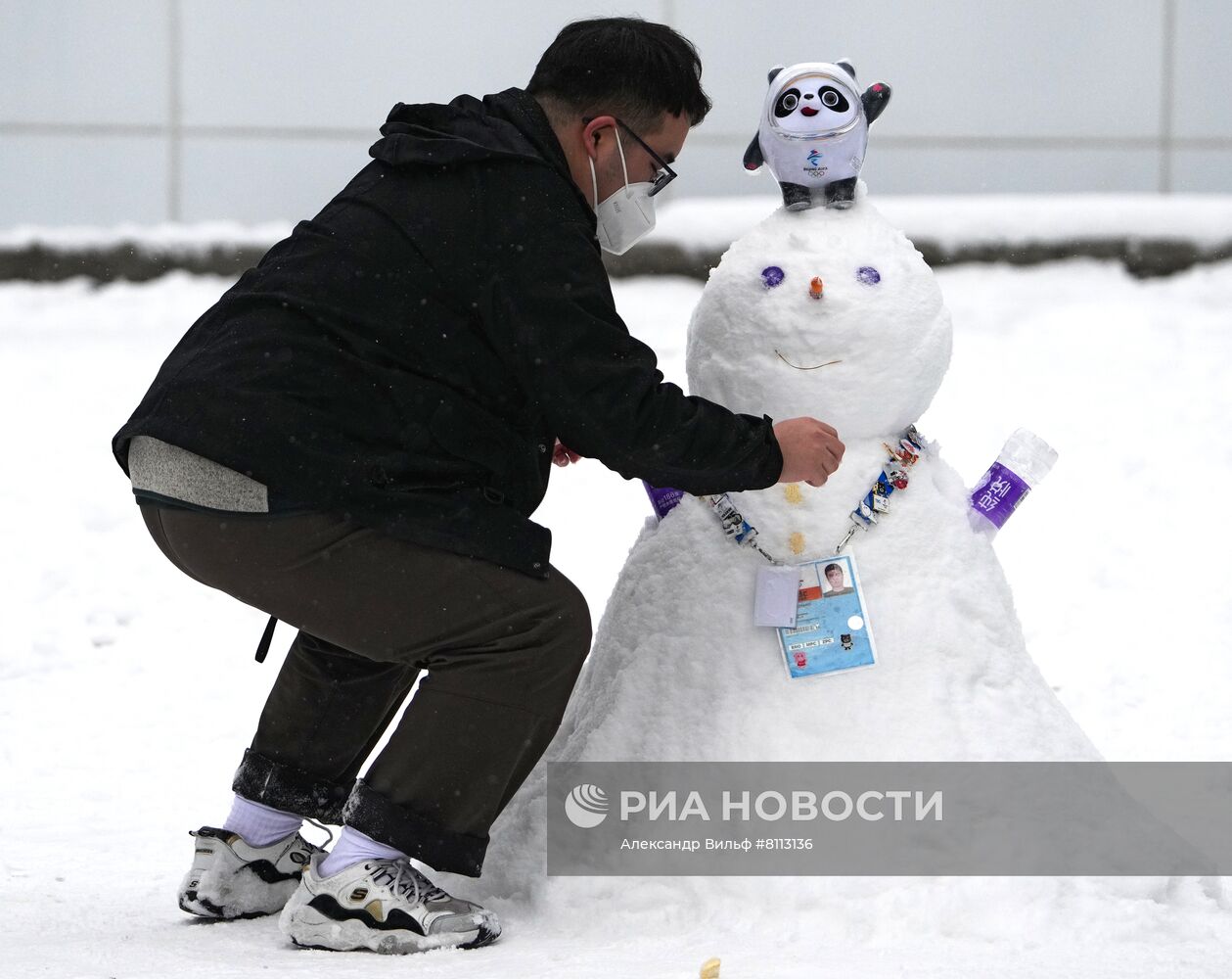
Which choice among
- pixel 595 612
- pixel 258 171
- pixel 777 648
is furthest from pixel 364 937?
pixel 258 171

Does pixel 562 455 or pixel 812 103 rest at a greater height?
pixel 812 103

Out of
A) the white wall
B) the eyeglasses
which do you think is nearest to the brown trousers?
the eyeglasses

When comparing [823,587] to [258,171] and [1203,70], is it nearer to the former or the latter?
[258,171]

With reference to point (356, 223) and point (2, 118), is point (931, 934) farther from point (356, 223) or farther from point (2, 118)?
point (2, 118)

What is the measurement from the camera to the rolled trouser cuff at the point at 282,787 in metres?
2.53

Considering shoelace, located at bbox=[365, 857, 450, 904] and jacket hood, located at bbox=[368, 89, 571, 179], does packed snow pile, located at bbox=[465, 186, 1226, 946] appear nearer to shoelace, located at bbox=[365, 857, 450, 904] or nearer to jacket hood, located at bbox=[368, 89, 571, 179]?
shoelace, located at bbox=[365, 857, 450, 904]

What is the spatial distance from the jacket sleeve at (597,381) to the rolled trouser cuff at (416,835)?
575 mm

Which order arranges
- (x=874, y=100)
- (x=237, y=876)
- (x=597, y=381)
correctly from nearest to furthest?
1. (x=597, y=381)
2. (x=237, y=876)
3. (x=874, y=100)

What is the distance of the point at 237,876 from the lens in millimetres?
2508

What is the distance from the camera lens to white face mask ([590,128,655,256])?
2414mm

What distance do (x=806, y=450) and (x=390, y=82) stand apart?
5483 millimetres

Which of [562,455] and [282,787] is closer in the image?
[282,787]

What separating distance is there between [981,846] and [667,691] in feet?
1.77

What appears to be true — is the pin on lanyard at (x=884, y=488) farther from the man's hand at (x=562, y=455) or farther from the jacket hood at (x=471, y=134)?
the jacket hood at (x=471, y=134)
